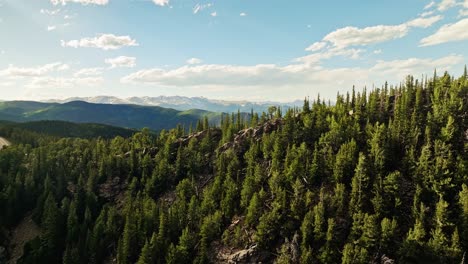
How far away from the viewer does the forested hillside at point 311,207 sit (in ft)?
400

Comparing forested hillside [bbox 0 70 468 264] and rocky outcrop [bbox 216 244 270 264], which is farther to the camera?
rocky outcrop [bbox 216 244 270 264]

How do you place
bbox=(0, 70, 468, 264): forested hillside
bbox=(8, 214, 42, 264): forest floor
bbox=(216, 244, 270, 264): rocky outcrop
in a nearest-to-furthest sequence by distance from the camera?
bbox=(0, 70, 468, 264): forested hillside, bbox=(216, 244, 270, 264): rocky outcrop, bbox=(8, 214, 42, 264): forest floor

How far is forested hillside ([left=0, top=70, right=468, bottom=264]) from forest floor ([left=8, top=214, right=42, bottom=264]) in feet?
11.9

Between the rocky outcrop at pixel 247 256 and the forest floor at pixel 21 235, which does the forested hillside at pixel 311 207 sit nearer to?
the rocky outcrop at pixel 247 256

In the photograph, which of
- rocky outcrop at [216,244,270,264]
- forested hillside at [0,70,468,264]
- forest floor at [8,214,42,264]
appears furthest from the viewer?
forest floor at [8,214,42,264]

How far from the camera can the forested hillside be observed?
4801 inches

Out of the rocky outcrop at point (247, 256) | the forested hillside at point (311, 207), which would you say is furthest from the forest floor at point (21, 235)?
the rocky outcrop at point (247, 256)

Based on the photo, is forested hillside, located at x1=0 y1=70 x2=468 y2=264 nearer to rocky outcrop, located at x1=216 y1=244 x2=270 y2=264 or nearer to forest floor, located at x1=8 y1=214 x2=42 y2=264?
rocky outcrop, located at x1=216 y1=244 x2=270 y2=264

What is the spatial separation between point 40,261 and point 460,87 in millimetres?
224392

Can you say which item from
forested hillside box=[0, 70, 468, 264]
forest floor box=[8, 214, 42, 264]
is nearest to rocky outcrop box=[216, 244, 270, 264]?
forested hillside box=[0, 70, 468, 264]

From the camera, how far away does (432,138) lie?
15788 centimetres

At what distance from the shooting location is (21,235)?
17738cm

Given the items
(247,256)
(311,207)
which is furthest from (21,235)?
(311,207)

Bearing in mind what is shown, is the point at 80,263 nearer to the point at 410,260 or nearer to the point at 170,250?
the point at 170,250
